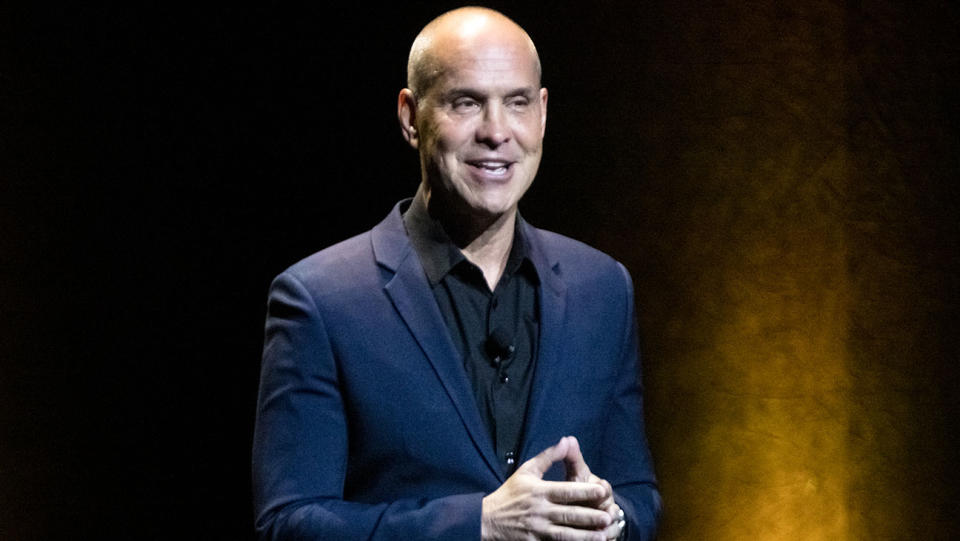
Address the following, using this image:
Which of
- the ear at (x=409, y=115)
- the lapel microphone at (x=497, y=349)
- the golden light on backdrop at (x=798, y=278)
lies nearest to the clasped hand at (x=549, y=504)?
the lapel microphone at (x=497, y=349)

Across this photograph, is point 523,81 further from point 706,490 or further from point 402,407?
point 706,490

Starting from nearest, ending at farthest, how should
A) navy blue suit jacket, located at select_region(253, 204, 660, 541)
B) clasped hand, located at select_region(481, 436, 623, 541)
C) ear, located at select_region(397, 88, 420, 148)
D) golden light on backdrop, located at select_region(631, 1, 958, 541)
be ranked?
clasped hand, located at select_region(481, 436, 623, 541) < navy blue suit jacket, located at select_region(253, 204, 660, 541) < ear, located at select_region(397, 88, 420, 148) < golden light on backdrop, located at select_region(631, 1, 958, 541)

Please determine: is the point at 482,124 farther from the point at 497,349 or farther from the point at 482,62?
the point at 497,349

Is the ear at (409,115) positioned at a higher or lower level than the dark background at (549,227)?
higher

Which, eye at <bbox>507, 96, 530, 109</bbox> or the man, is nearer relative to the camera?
the man

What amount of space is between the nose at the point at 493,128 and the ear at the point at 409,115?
5.7 inches

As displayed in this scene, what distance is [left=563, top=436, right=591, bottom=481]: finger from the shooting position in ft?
6.00

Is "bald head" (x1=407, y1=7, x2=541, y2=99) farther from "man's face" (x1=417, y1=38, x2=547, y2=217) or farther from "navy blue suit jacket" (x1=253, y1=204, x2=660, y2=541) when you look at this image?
"navy blue suit jacket" (x1=253, y1=204, x2=660, y2=541)

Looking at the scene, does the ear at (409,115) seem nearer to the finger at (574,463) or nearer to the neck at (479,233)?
the neck at (479,233)

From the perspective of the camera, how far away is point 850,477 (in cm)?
303

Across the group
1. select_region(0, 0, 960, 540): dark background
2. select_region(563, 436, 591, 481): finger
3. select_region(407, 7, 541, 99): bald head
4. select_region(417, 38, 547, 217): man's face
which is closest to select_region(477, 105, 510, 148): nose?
select_region(417, 38, 547, 217): man's face

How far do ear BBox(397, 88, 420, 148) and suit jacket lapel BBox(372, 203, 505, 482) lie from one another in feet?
0.54

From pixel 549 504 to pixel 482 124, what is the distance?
0.62 metres

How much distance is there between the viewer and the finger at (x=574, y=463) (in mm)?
1828
